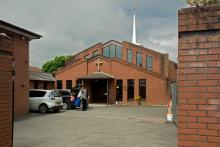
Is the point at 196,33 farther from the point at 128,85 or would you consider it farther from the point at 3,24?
the point at 128,85

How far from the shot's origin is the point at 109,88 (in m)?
41.0

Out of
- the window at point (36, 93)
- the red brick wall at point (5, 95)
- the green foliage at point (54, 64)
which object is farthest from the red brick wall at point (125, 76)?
the green foliage at point (54, 64)

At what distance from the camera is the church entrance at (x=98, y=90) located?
41656 mm

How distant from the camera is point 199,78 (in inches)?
160

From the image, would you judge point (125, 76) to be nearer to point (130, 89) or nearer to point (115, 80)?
point (115, 80)

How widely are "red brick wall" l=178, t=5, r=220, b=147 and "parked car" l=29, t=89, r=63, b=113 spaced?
22.4 metres

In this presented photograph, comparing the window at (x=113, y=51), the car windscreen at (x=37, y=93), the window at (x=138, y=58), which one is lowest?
the car windscreen at (x=37, y=93)

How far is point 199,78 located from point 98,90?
38.1m

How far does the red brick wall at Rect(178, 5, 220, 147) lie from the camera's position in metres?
3.99

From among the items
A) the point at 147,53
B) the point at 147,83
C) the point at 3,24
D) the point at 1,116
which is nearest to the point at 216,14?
the point at 1,116

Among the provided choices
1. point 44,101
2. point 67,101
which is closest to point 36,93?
point 44,101

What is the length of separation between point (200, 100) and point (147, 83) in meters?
35.8

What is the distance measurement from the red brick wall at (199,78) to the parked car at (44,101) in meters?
22.4

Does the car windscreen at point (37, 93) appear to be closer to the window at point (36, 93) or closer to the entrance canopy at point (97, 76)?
the window at point (36, 93)
